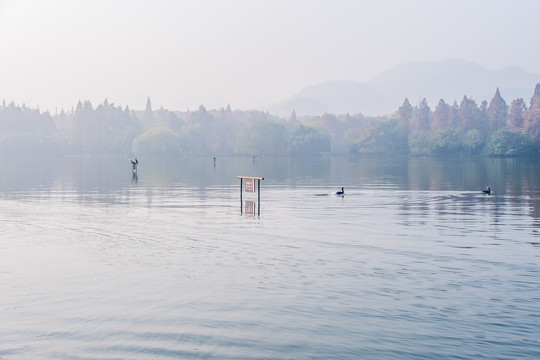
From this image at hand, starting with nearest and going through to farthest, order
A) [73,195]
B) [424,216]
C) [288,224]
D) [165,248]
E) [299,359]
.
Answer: [299,359], [165,248], [288,224], [424,216], [73,195]

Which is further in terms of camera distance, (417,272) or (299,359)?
(417,272)

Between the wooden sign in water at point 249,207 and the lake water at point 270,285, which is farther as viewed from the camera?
the wooden sign in water at point 249,207

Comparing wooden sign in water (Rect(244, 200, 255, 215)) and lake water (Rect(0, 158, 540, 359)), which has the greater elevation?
wooden sign in water (Rect(244, 200, 255, 215))

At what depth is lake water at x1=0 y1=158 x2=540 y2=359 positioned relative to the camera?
24.3m

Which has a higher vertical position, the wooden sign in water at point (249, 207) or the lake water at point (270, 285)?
the wooden sign in water at point (249, 207)

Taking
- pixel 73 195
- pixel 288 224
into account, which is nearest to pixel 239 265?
pixel 288 224

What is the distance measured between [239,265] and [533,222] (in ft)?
95.8

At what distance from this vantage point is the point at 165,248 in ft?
143

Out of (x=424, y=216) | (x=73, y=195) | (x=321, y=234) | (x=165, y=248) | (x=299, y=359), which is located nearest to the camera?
(x=299, y=359)

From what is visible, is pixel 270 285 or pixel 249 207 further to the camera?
pixel 249 207

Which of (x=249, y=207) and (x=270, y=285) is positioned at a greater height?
(x=249, y=207)

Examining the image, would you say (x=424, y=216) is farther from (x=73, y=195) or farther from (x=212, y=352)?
(x=73, y=195)

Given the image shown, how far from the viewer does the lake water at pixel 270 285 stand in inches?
957

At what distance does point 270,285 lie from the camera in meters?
32.7
